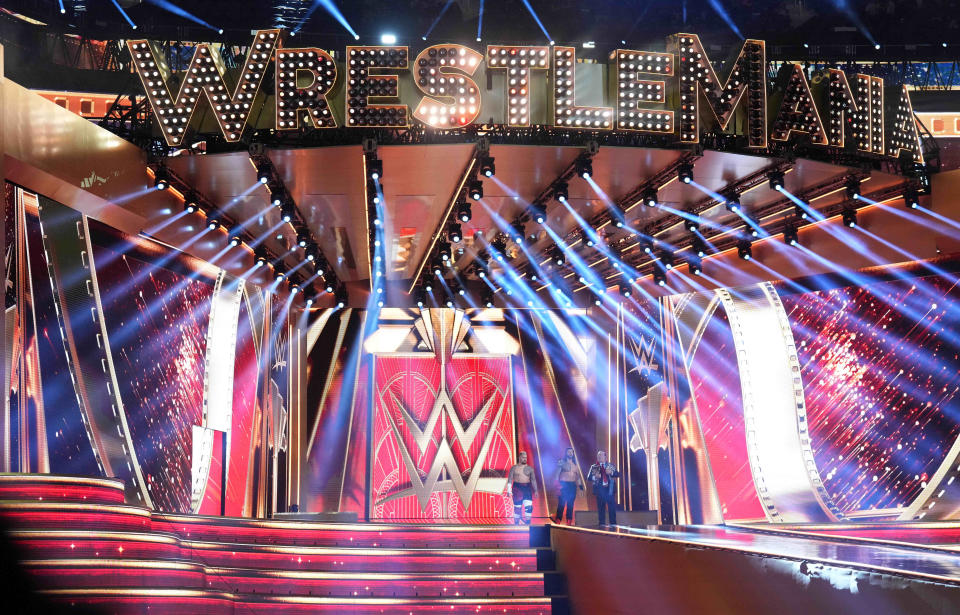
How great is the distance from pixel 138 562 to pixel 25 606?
4.01 metres

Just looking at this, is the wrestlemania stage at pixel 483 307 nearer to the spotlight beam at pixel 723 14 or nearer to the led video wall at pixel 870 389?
the led video wall at pixel 870 389

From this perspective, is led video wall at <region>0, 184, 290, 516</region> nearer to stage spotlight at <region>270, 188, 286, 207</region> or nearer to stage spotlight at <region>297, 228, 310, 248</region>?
stage spotlight at <region>297, 228, 310, 248</region>

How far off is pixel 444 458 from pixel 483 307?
10.1 ft

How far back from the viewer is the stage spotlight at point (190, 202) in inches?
506

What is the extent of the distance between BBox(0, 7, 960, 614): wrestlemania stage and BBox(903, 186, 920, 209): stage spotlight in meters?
0.02

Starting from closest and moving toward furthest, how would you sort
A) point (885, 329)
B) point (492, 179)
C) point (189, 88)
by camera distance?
point (189, 88) → point (492, 179) → point (885, 329)

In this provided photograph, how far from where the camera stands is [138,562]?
26.7 feet

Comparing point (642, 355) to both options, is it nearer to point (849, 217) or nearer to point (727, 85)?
point (849, 217)

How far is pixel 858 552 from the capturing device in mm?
5734

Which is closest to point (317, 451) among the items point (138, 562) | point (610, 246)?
point (610, 246)

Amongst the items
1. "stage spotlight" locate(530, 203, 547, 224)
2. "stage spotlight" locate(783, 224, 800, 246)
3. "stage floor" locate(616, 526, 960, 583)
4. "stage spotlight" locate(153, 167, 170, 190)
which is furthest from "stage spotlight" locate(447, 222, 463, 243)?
"stage floor" locate(616, 526, 960, 583)

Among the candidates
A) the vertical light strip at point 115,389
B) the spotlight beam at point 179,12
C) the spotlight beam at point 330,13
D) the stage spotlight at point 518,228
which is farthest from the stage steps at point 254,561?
the spotlight beam at point 330,13

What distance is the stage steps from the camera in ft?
25.5

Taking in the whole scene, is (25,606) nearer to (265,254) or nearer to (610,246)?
(265,254)
